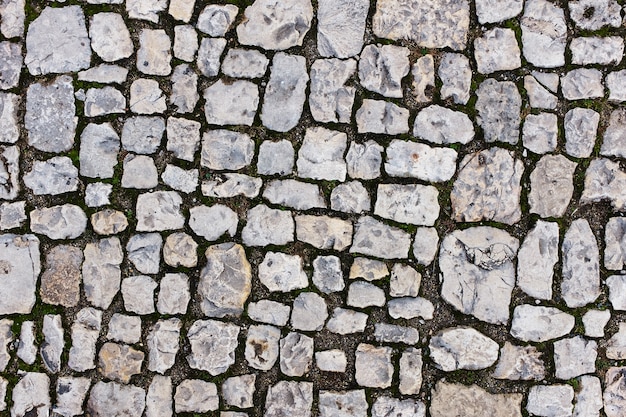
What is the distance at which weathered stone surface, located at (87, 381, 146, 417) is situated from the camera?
3574mm

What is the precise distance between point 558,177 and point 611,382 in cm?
127

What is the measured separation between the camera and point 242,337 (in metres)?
3.58

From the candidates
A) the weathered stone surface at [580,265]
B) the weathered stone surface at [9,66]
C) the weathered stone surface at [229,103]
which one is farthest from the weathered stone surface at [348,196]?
the weathered stone surface at [9,66]

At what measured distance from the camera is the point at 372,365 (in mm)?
3564

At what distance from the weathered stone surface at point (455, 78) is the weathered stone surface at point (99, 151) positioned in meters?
1.97

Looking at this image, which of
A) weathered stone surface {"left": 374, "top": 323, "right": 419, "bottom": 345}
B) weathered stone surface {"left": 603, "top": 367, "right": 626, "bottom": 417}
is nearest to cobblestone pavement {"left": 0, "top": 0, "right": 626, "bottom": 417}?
weathered stone surface {"left": 374, "top": 323, "right": 419, "bottom": 345}

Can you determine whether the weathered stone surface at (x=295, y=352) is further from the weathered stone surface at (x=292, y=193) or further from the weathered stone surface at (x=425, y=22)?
the weathered stone surface at (x=425, y=22)

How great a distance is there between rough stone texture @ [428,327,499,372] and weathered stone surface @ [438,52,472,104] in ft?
4.54

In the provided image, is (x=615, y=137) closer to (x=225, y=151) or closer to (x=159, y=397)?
(x=225, y=151)

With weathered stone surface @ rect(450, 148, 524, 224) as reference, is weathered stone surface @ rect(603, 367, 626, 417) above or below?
below

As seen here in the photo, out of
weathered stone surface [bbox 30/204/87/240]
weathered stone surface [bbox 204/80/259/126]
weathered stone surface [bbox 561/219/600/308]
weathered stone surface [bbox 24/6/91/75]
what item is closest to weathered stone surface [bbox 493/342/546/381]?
weathered stone surface [bbox 561/219/600/308]

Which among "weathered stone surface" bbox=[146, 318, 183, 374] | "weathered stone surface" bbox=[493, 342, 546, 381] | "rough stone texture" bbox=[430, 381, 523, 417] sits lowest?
"rough stone texture" bbox=[430, 381, 523, 417]

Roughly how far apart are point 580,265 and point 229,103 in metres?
2.30

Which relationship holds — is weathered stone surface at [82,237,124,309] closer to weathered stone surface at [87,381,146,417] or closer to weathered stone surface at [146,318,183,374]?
weathered stone surface at [146,318,183,374]
